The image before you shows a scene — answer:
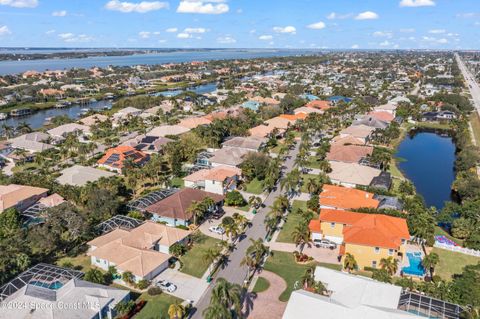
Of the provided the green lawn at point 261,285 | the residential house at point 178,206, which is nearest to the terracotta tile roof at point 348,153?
the residential house at point 178,206

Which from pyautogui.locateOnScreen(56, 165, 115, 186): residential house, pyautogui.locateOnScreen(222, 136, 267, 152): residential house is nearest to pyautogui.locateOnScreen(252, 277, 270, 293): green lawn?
pyautogui.locateOnScreen(56, 165, 115, 186): residential house

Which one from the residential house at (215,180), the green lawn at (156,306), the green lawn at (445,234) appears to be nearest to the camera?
the green lawn at (156,306)

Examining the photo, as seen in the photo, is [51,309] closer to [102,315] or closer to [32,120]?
[102,315]

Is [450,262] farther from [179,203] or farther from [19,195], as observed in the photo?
[19,195]

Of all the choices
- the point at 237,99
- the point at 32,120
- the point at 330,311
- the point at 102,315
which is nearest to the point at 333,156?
the point at 330,311

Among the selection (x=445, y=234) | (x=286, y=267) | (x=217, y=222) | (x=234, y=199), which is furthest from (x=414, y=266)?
(x=234, y=199)

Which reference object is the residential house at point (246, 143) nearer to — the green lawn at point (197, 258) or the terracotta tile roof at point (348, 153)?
the terracotta tile roof at point (348, 153)

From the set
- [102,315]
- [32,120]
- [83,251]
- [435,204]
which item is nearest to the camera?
[102,315]
